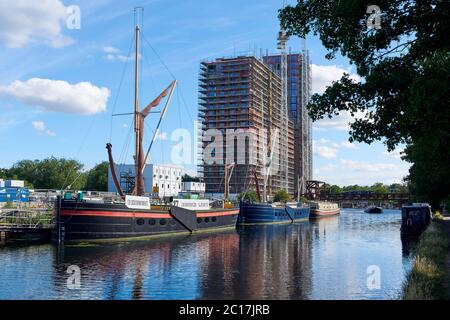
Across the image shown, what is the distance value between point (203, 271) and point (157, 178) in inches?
5782

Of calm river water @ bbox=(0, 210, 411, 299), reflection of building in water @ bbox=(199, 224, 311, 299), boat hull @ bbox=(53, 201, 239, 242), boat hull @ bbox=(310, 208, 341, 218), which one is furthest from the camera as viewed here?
boat hull @ bbox=(310, 208, 341, 218)

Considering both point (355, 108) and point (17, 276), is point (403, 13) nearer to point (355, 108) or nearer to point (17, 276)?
point (355, 108)

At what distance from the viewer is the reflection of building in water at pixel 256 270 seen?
27.7m

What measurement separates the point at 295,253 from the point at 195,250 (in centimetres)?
1077

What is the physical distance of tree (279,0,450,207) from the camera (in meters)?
16.9

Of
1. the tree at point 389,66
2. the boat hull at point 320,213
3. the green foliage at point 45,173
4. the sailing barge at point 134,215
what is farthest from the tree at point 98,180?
the tree at point 389,66

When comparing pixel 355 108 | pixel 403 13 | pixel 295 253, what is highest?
pixel 403 13

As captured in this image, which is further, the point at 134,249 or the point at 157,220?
the point at 157,220

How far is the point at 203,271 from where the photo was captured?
3506 centimetres

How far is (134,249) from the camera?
4800 cm

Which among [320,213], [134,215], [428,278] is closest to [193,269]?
[428,278]

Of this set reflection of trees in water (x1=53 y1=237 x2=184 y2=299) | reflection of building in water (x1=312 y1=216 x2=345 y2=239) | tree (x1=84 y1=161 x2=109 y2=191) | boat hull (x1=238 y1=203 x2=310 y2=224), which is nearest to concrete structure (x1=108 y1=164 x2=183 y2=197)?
tree (x1=84 y1=161 x2=109 y2=191)

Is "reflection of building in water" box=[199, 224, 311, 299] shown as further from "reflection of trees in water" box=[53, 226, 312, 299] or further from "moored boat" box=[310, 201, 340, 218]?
"moored boat" box=[310, 201, 340, 218]
